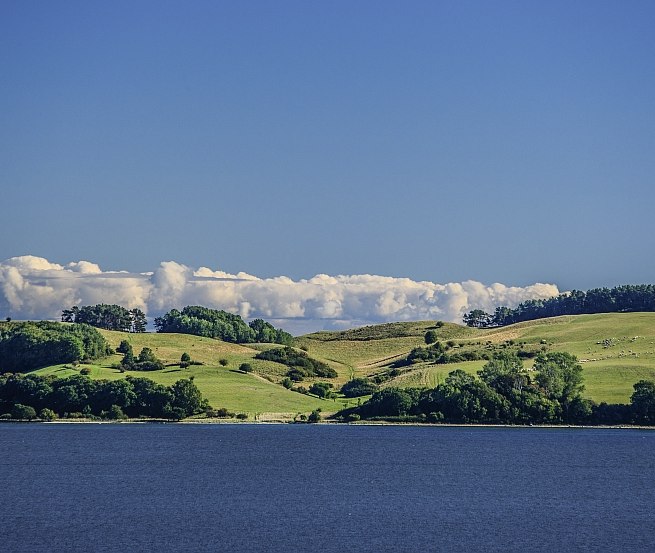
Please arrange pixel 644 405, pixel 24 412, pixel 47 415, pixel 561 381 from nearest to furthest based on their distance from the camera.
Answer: pixel 644 405 → pixel 561 381 → pixel 47 415 → pixel 24 412

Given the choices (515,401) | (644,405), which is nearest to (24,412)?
(515,401)

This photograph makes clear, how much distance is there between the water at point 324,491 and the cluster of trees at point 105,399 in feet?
45.8

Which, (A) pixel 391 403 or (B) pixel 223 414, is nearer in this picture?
(A) pixel 391 403

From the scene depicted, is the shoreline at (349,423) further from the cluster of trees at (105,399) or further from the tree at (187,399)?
the tree at (187,399)

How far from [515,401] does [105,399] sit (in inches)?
2745

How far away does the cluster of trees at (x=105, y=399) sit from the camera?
7032 inches

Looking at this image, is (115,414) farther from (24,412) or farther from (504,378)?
(504,378)

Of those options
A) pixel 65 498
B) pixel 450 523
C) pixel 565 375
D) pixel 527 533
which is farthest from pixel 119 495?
pixel 565 375

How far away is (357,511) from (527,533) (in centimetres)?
1552

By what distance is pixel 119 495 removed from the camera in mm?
95438

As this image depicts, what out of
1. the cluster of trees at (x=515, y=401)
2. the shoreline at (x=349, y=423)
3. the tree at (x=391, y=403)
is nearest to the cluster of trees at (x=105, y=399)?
the shoreline at (x=349, y=423)

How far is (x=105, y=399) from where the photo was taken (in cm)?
17975

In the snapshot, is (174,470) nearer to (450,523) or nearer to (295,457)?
(295,457)

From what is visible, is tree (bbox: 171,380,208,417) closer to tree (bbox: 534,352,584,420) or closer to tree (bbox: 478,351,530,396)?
tree (bbox: 478,351,530,396)
